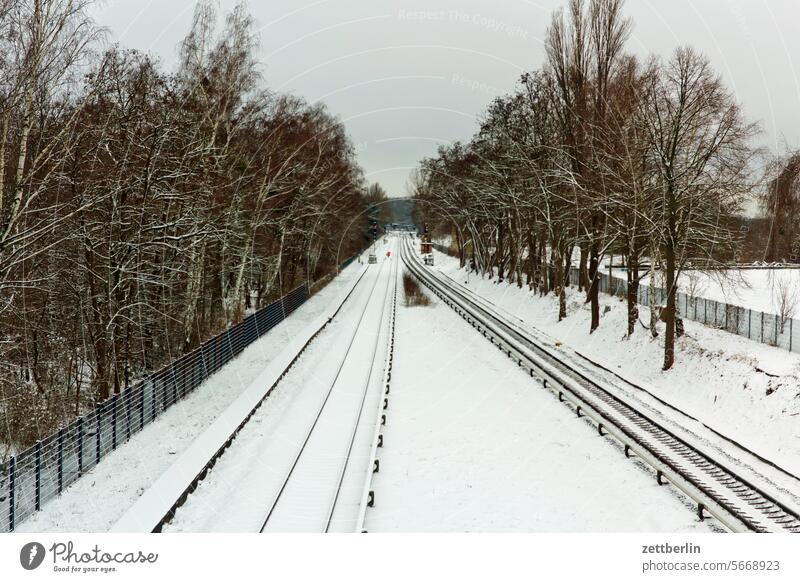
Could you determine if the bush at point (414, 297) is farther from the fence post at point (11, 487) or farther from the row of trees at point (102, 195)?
the fence post at point (11, 487)

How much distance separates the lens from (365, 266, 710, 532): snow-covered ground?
9062 millimetres

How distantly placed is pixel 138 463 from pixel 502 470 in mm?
7305

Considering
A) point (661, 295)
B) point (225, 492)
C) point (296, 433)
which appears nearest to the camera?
point (225, 492)

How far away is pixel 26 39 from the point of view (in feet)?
28.9

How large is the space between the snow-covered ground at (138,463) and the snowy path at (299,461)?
113 centimetres

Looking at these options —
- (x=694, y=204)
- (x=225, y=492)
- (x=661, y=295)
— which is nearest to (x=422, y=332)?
(x=661, y=295)

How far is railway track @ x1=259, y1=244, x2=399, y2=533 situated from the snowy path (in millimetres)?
17

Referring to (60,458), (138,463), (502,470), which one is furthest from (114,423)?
(502,470)

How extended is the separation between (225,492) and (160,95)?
37.7 feet

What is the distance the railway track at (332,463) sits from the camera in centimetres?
903

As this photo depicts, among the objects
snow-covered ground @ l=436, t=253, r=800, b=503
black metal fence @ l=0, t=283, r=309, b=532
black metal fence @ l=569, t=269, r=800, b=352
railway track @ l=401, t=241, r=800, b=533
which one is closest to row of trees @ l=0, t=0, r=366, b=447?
black metal fence @ l=0, t=283, r=309, b=532

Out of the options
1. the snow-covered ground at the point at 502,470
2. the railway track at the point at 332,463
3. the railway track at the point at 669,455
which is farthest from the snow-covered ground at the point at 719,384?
the railway track at the point at 332,463

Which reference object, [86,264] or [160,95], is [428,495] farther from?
[160,95]

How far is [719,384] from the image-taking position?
14930mm
